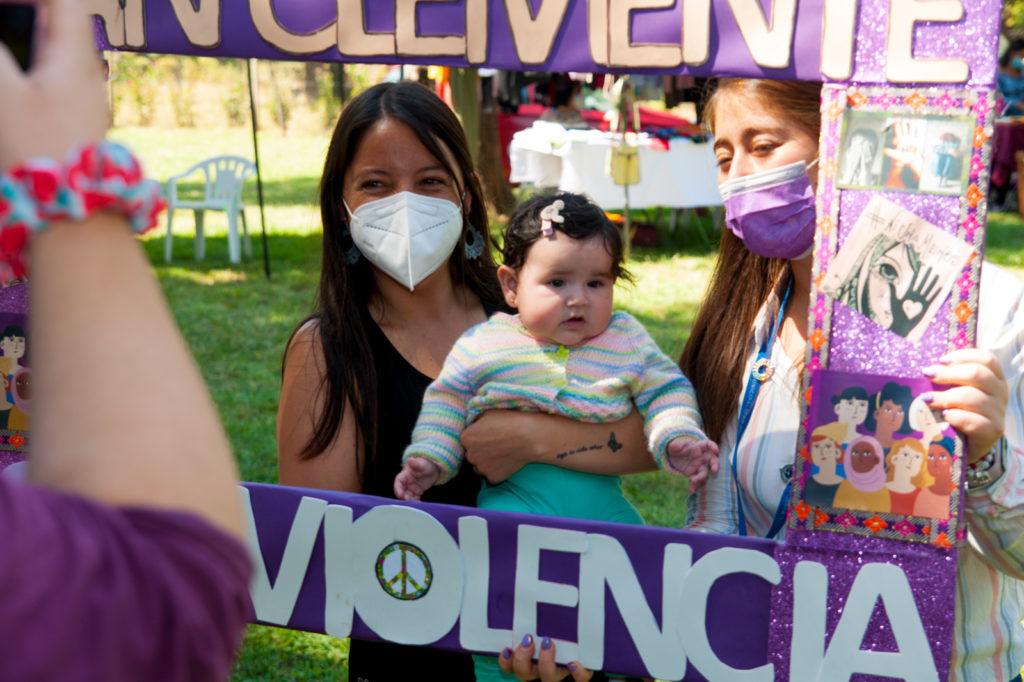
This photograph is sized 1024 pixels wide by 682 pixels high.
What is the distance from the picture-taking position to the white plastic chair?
33.1 ft

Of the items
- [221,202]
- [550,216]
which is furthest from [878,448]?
[221,202]

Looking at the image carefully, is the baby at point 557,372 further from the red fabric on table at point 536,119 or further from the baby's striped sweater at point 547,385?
the red fabric on table at point 536,119

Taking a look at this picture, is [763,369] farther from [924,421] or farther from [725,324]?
[924,421]

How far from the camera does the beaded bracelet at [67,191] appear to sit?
0.76m

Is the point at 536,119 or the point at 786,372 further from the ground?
the point at 536,119

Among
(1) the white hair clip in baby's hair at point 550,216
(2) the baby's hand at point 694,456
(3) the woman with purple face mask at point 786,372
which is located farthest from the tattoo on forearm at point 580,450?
(1) the white hair clip in baby's hair at point 550,216

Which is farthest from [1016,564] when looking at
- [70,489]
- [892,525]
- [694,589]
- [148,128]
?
[148,128]

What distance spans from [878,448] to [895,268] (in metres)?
0.30

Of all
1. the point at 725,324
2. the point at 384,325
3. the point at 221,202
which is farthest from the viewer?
the point at 221,202

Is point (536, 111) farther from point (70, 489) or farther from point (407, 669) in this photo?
point (70, 489)

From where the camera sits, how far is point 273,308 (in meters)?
8.58

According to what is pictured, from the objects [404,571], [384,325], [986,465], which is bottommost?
[404,571]

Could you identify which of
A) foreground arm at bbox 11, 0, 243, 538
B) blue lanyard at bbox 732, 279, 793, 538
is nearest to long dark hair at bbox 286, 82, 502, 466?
blue lanyard at bbox 732, 279, 793, 538

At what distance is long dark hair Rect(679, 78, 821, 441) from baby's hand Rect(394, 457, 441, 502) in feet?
Answer: 2.07
